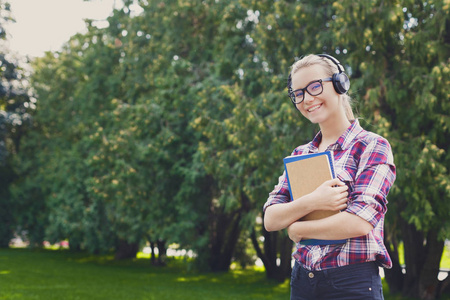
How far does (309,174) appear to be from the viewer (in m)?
2.06

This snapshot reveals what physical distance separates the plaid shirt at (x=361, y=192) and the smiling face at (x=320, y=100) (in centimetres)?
11

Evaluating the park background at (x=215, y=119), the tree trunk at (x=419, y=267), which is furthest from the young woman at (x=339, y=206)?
the tree trunk at (x=419, y=267)

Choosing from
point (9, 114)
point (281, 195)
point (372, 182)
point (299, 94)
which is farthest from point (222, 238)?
point (372, 182)

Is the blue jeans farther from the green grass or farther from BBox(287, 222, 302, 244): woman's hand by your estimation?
the green grass

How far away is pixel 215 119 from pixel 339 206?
506 inches

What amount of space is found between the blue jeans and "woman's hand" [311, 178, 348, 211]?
247 mm

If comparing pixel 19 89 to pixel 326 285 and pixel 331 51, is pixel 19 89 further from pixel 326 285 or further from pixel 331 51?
pixel 326 285

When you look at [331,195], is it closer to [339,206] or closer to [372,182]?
[339,206]

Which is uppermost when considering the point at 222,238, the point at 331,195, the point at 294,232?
the point at 222,238

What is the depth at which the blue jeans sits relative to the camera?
2.04 metres

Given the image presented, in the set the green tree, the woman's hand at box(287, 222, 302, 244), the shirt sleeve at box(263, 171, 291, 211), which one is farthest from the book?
the green tree

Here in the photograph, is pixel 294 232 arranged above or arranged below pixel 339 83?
below

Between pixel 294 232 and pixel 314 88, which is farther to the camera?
pixel 314 88

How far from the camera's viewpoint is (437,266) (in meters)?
13.4
